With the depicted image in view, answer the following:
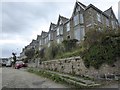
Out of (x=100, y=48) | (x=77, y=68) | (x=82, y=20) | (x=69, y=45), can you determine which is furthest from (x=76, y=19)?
(x=100, y=48)

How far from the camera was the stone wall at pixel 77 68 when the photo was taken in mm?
10755

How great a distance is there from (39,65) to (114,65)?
17.3 metres

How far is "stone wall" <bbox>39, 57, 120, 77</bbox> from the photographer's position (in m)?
10.8

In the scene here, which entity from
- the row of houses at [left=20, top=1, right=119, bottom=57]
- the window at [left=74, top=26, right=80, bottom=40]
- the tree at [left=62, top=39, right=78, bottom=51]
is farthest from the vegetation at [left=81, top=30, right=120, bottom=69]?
the window at [left=74, top=26, right=80, bottom=40]

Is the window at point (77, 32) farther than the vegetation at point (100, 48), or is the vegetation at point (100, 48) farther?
the window at point (77, 32)

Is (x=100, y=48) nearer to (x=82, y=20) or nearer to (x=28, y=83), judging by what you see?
(x=28, y=83)

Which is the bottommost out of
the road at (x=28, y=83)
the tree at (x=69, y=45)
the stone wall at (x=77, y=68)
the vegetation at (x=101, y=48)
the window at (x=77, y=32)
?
the road at (x=28, y=83)

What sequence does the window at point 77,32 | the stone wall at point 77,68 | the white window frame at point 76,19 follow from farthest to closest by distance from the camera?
the white window frame at point 76,19 → the window at point 77,32 → the stone wall at point 77,68

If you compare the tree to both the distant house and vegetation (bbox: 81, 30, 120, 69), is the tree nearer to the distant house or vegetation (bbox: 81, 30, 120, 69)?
the distant house

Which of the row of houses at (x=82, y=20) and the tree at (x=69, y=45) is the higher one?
the row of houses at (x=82, y=20)

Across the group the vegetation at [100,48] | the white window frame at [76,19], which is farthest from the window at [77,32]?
the vegetation at [100,48]

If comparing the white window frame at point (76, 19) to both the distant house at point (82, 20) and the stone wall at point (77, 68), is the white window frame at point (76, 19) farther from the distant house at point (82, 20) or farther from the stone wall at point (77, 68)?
the stone wall at point (77, 68)

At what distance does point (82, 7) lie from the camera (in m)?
32.2

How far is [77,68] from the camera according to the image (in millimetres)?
13594
